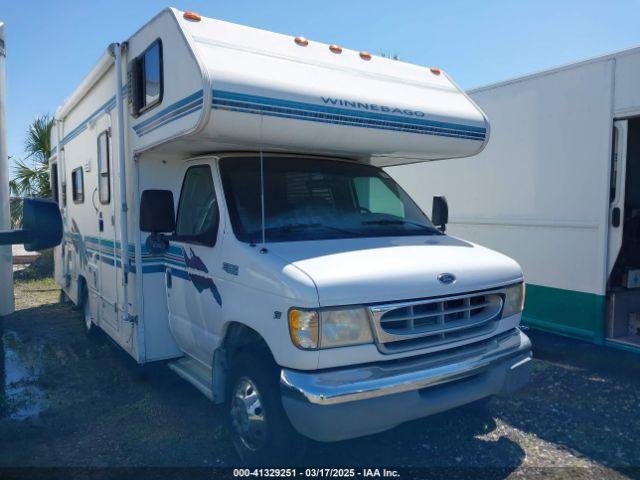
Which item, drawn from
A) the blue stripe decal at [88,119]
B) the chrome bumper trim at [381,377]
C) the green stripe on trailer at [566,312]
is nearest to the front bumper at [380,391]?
the chrome bumper trim at [381,377]

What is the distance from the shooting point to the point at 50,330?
25.2ft

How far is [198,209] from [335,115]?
1.37 m

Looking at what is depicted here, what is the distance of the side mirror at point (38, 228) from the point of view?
2561mm

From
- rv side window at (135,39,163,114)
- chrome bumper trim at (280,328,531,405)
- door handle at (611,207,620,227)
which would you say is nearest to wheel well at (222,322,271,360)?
chrome bumper trim at (280,328,531,405)

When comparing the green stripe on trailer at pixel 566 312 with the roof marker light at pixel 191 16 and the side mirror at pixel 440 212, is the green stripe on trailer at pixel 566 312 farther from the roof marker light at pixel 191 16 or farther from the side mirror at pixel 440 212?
the roof marker light at pixel 191 16

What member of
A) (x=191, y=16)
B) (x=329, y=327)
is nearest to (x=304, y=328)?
(x=329, y=327)

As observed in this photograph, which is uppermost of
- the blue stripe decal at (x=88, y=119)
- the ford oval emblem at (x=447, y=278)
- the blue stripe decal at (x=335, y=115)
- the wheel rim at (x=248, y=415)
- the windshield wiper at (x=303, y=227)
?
the blue stripe decal at (x=88, y=119)

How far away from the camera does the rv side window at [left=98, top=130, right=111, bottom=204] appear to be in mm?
5426

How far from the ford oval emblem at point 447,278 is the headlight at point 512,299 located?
60 cm

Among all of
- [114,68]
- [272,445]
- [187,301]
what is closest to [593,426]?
[272,445]

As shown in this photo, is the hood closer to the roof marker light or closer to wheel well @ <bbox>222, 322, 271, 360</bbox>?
wheel well @ <bbox>222, 322, 271, 360</bbox>

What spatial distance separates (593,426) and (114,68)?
5.20m

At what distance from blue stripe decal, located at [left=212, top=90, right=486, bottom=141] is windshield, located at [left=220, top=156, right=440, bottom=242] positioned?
1.91 ft

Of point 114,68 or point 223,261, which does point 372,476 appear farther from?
point 114,68
